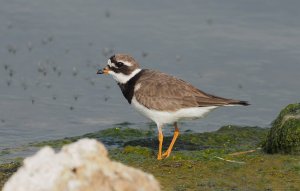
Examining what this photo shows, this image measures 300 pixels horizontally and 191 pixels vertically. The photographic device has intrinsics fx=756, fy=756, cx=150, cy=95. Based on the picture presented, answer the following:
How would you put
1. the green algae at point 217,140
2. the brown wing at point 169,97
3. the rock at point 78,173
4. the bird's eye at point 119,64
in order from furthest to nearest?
the green algae at point 217,140
the bird's eye at point 119,64
the brown wing at point 169,97
the rock at point 78,173

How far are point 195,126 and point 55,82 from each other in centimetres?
340

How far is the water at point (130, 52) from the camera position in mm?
14836

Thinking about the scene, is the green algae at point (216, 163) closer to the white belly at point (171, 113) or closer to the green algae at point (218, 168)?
the green algae at point (218, 168)

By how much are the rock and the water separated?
28.3 feet

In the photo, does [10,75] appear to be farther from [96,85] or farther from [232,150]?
[232,150]

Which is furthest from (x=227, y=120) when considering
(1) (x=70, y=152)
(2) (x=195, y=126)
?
(1) (x=70, y=152)

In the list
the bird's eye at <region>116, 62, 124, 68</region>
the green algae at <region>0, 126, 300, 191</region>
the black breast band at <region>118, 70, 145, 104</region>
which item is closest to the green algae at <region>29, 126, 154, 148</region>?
the green algae at <region>0, 126, 300, 191</region>

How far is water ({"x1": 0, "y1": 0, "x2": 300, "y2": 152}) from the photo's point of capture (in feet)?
48.7

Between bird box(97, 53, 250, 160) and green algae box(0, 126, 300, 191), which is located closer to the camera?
green algae box(0, 126, 300, 191)

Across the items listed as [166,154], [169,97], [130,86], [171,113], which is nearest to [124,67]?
[130,86]

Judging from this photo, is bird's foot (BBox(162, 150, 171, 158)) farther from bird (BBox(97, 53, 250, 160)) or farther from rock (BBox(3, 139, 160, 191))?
rock (BBox(3, 139, 160, 191))

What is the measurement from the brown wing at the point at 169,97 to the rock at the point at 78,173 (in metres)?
6.20

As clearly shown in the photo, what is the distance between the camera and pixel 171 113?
1116cm

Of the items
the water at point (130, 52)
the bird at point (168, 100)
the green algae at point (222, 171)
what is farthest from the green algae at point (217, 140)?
the green algae at point (222, 171)
